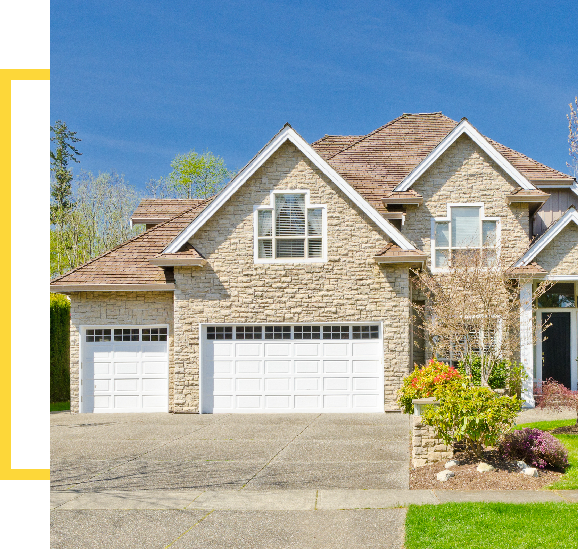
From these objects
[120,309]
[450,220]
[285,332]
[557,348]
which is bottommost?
[557,348]

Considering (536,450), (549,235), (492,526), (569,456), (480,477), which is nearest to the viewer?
(492,526)

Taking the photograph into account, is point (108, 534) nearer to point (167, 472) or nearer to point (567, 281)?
point (167, 472)

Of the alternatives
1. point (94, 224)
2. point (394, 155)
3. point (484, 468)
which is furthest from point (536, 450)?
point (94, 224)

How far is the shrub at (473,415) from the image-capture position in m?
9.02

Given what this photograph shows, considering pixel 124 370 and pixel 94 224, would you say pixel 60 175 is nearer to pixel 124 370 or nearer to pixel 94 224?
pixel 94 224

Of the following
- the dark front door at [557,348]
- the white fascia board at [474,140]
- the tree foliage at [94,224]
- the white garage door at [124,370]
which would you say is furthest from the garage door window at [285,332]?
the tree foliage at [94,224]

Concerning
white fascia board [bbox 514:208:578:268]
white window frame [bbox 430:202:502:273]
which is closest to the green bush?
white window frame [bbox 430:202:502:273]

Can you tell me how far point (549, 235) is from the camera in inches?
687

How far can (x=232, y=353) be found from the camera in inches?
664

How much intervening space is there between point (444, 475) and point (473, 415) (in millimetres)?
976

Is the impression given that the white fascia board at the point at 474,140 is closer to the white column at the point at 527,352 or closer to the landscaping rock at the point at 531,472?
the white column at the point at 527,352

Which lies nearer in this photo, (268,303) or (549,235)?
(268,303)

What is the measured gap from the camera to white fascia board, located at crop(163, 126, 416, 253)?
16500mm

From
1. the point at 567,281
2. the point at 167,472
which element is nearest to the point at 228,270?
the point at 167,472
